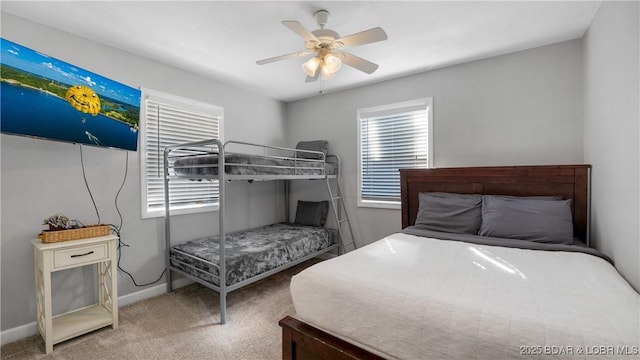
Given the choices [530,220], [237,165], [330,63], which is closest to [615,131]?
[530,220]

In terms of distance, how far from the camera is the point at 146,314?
246 cm

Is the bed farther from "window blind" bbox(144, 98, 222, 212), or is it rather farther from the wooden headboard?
"window blind" bbox(144, 98, 222, 212)

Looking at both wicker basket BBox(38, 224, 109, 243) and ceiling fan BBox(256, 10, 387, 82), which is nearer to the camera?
ceiling fan BBox(256, 10, 387, 82)

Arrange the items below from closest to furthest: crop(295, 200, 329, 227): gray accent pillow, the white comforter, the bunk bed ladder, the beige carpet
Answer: the white comforter < the beige carpet < the bunk bed ladder < crop(295, 200, 329, 227): gray accent pillow

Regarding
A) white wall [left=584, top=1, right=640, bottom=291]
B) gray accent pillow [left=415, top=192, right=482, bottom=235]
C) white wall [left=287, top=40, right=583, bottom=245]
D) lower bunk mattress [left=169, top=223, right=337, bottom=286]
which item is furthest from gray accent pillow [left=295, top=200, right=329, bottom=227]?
white wall [left=584, top=1, right=640, bottom=291]

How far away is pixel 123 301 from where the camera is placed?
260 centimetres

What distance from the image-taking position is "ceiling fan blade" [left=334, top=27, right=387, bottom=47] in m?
1.73

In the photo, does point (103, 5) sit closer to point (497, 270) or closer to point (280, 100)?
point (280, 100)

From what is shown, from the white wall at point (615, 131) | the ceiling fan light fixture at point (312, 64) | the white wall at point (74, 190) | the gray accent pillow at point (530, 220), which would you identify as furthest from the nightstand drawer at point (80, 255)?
the white wall at point (615, 131)

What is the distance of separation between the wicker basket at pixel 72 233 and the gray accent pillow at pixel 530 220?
3.15m

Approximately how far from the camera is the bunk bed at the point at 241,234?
7.94 ft

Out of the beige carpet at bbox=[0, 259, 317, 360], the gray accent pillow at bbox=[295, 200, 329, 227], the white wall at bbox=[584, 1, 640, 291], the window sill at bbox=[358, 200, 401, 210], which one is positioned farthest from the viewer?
the gray accent pillow at bbox=[295, 200, 329, 227]

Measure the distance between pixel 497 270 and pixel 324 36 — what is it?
178 centimetres

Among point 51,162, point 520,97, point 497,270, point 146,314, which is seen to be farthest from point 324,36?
point 146,314
